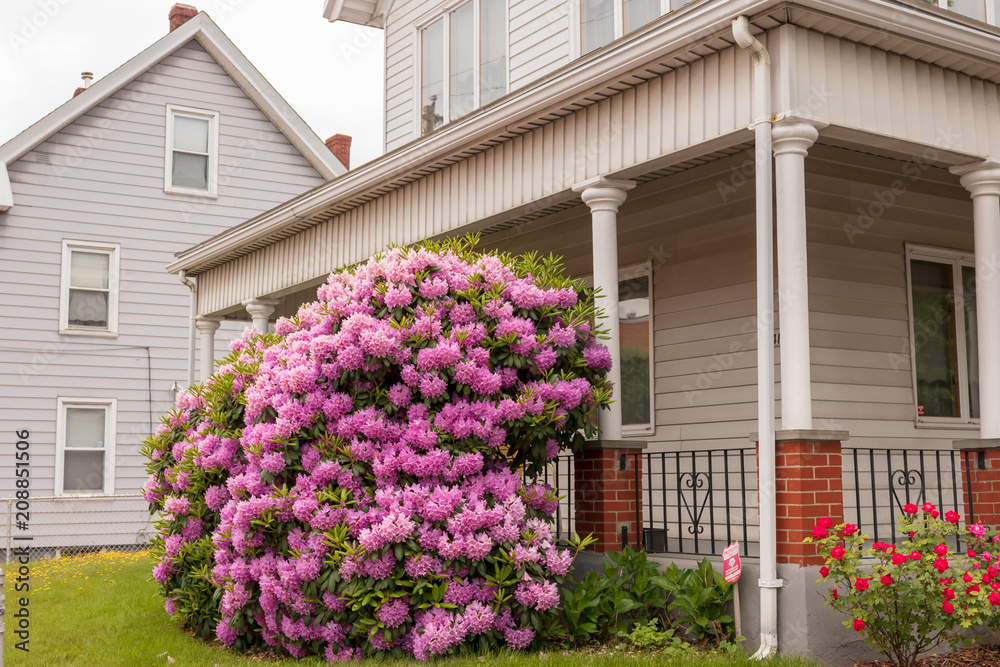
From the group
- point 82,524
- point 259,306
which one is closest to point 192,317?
point 259,306

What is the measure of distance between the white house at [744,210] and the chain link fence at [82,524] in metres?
6.11

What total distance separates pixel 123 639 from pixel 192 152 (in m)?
12.2

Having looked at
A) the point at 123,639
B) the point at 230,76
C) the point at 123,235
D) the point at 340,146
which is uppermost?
the point at 230,76

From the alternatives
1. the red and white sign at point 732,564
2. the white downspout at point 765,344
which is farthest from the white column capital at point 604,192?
the red and white sign at point 732,564

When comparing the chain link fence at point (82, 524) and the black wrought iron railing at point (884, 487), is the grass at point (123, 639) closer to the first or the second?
the black wrought iron railing at point (884, 487)

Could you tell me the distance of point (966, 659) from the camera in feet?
21.4

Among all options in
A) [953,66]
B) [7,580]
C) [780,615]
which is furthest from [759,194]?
[7,580]

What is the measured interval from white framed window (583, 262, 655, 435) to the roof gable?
9.50 meters

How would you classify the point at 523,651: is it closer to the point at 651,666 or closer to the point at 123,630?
the point at 651,666

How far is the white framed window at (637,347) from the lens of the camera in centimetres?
997

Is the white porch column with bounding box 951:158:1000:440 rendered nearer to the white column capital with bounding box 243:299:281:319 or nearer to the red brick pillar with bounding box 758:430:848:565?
the red brick pillar with bounding box 758:430:848:565

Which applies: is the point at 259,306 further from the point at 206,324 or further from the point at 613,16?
the point at 613,16

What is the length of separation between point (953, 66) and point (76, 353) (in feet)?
47.4

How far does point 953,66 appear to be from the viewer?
7.28 m
